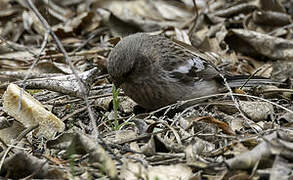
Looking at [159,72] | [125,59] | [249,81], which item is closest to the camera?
[125,59]

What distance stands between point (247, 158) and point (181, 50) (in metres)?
2.63

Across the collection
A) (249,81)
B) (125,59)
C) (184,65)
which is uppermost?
(125,59)

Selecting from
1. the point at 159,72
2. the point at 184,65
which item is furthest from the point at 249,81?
the point at 159,72

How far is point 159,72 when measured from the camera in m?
5.14

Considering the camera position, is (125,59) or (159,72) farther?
(159,72)

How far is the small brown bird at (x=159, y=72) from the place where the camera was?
4.86m

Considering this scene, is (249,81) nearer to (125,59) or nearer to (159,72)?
(159,72)

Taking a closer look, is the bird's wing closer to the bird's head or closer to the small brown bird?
the small brown bird

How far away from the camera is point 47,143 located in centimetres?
387

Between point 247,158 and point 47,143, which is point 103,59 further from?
point 247,158

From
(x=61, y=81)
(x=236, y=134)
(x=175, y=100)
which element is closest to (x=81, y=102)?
(x=61, y=81)

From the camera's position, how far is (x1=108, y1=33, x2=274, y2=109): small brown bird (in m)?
4.86

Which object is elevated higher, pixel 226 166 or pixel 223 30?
pixel 226 166

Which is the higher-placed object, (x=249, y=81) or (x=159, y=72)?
(x=159, y=72)
